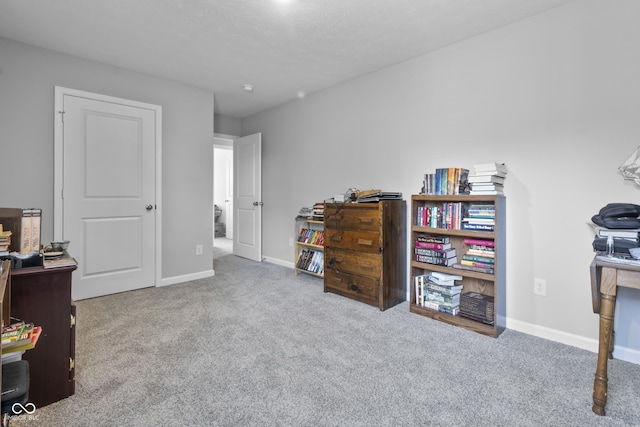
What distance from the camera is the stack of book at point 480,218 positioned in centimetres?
235

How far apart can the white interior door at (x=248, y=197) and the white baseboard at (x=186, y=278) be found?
96 cm

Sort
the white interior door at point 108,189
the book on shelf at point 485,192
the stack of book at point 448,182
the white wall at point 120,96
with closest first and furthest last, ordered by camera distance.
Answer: the book on shelf at point 485,192, the stack of book at point 448,182, the white wall at point 120,96, the white interior door at point 108,189

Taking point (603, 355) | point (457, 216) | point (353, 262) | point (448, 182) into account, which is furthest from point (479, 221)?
point (353, 262)

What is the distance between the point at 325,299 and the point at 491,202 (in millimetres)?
1736

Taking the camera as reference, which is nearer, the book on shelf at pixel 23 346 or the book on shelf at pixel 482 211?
the book on shelf at pixel 23 346

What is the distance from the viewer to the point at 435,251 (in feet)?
8.74

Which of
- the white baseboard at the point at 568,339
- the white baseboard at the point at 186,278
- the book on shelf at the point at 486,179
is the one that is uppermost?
the book on shelf at the point at 486,179

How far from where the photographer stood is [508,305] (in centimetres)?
249

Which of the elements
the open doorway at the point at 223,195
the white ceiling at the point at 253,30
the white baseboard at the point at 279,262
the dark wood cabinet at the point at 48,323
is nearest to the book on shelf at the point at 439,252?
the white ceiling at the point at 253,30

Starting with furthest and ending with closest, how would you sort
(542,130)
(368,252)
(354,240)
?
(354,240), (368,252), (542,130)

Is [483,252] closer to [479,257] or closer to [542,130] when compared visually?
[479,257]

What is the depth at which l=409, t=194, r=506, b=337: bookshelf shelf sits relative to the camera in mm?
2322

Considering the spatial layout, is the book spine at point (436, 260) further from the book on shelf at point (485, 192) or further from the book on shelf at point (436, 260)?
the book on shelf at point (485, 192)

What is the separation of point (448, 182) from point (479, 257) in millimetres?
640
